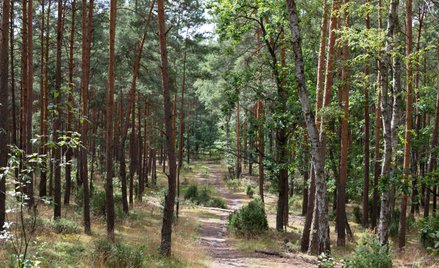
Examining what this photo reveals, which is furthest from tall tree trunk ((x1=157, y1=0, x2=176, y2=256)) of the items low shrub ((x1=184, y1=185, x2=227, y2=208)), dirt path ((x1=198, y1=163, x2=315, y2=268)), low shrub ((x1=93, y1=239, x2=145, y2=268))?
low shrub ((x1=184, y1=185, x2=227, y2=208))

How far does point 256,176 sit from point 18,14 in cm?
2791

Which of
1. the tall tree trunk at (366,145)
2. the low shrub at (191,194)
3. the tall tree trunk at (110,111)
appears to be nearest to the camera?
the tall tree trunk at (110,111)

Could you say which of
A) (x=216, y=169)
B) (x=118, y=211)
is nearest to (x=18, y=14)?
(x=118, y=211)

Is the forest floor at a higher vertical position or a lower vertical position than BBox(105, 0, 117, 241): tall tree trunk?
lower

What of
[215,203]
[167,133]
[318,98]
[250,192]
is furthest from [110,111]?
[250,192]

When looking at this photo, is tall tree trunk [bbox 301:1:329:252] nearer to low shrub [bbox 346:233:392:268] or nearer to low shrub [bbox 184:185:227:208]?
low shrub [bbox 346:233:392:268]

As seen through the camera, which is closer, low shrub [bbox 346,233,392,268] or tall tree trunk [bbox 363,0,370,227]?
low shrub [bbox 346,233,392,268]

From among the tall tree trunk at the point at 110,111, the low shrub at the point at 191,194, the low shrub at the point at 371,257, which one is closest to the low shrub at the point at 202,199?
the low shrub at the point at 191,194

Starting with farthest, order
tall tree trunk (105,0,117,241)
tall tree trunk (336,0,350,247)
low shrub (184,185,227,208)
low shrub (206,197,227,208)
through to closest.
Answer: low shrub (184,185,227,208), low shrub (206,197,227,208), tall tree trunk (336,0,350,247), tall tree trunk (105,0,117,241)

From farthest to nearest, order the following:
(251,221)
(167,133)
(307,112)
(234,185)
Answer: (234,185) → (251,221) → (167,133) → (307,112)

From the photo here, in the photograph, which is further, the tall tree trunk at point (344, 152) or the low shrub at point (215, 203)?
the low shrub at point (215, 203)

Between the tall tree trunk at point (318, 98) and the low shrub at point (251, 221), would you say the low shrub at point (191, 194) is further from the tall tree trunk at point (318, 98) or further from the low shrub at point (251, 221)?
the tall tree trunk at point (318, 98)

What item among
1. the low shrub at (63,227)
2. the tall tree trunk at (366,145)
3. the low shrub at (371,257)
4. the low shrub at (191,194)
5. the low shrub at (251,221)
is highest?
the tall tree trunk at (366,145)

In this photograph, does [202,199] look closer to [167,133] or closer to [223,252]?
[223,252]
